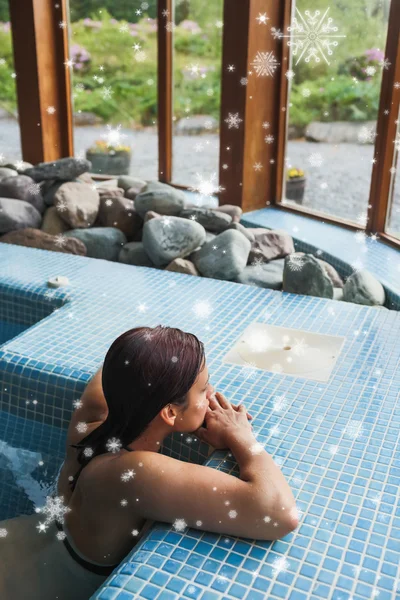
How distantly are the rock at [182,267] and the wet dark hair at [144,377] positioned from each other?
2417mm

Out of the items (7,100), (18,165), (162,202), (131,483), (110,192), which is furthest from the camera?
(7,100)

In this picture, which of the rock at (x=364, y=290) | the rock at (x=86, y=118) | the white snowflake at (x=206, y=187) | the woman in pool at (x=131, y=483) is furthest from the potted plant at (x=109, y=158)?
the woman in pool at (x=131, y=483)

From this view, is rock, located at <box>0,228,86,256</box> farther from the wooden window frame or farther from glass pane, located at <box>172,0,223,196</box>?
glass pane, located at <box>172,0,223,196</box>

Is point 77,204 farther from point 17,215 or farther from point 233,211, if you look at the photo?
point 233,211

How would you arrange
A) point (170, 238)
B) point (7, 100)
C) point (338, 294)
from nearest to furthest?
point (338, 294), point (170, 238), point (7, 100)

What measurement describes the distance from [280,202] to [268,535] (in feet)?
13.3

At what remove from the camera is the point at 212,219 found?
4.56 meters

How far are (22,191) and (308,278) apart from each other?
2.75 metres

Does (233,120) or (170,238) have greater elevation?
(233,120)

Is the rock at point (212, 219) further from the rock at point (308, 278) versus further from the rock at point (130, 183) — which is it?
the rock at point (308, 278)

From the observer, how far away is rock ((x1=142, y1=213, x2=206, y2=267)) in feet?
13.4

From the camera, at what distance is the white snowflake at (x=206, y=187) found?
5435 millimetres

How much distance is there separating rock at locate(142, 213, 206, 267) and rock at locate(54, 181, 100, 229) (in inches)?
33.5

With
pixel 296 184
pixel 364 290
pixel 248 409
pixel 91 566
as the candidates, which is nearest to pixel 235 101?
pixel 296 184
